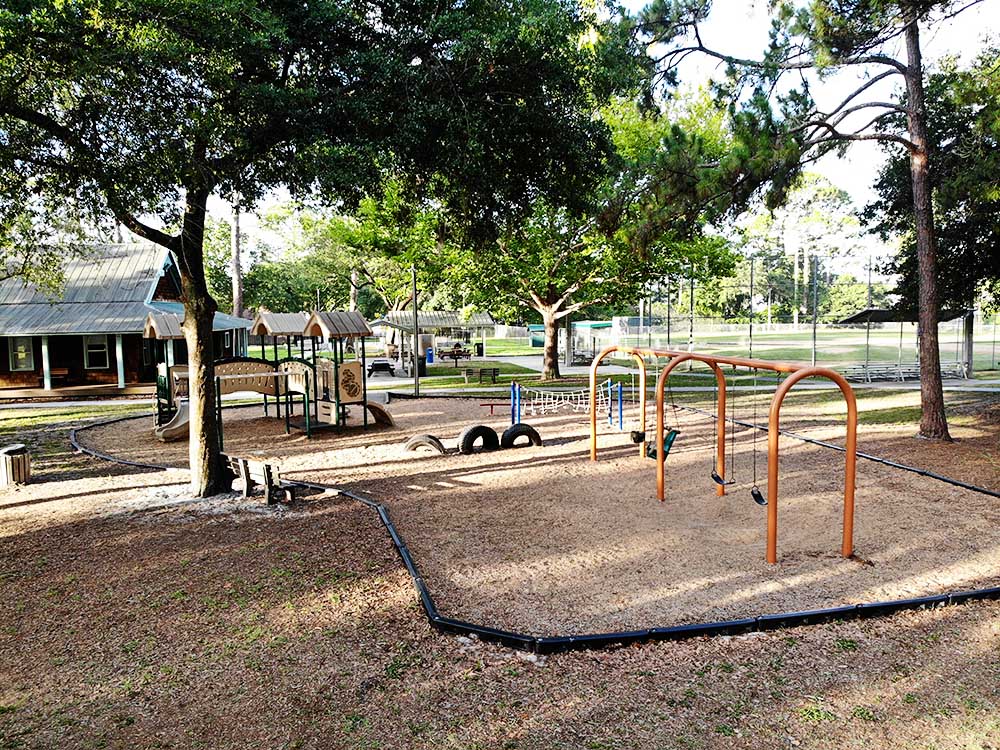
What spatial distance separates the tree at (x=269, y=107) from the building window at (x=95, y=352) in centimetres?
1995

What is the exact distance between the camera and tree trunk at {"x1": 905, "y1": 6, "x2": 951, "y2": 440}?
1271 centimetres

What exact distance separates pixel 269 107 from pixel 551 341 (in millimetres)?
20480

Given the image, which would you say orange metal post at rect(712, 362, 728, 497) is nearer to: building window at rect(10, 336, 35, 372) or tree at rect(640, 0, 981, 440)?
tree at rect(640, 0, 981, 440)

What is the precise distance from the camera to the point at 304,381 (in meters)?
15.6

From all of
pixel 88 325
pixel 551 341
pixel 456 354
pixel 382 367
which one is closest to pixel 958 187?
pixel 551 341

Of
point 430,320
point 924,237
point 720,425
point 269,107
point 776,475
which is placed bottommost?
point 776,475

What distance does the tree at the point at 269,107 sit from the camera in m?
7.05

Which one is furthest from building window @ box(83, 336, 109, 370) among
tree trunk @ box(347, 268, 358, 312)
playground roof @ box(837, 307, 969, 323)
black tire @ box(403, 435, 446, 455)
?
playground roof @ box(837, 307, 969, 323)

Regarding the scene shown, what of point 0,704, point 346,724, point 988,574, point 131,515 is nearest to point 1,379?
point 131,515

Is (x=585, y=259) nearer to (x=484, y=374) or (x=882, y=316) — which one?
(x=484, y=374)

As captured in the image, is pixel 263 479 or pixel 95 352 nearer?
pixel 263 479

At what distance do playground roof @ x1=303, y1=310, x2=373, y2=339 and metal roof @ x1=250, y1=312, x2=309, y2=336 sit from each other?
1249 millimetres

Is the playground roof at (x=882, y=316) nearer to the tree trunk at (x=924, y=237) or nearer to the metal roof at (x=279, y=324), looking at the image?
the tree trunk at (x=924, y=237)

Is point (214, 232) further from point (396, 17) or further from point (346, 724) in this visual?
point (346, 724)
